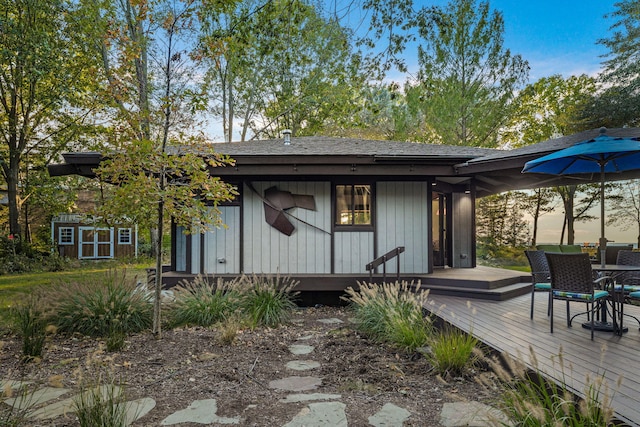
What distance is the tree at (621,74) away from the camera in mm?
12430

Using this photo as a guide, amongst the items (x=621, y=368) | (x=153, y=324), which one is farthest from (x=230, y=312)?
(x=621, y=368)

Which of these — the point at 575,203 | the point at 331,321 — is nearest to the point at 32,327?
the point at 331,321

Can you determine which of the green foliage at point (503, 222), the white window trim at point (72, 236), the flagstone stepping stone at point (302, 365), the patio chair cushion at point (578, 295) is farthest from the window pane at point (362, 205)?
the white window trim at point (72, 236)

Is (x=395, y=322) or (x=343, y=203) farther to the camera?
(x=343, y=203)

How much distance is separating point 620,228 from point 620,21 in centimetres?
775

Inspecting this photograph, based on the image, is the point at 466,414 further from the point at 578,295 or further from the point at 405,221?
the point at 405,221

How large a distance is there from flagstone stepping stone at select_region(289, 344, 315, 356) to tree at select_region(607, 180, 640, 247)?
1630 cm

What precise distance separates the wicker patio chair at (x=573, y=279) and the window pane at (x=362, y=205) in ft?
13.2

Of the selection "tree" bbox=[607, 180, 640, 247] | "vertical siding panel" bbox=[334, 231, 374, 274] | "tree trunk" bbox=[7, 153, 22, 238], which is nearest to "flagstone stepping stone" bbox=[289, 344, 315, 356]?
"vertical siding panel" bbox=[334, 231, 374, 274]

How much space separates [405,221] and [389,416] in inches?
210

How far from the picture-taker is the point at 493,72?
15055mm

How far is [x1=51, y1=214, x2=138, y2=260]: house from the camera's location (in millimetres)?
18547

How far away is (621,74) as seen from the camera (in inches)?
506

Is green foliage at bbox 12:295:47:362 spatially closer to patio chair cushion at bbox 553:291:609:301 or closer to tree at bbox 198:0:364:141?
patio chair cushion at bbox 553:291:609:301
